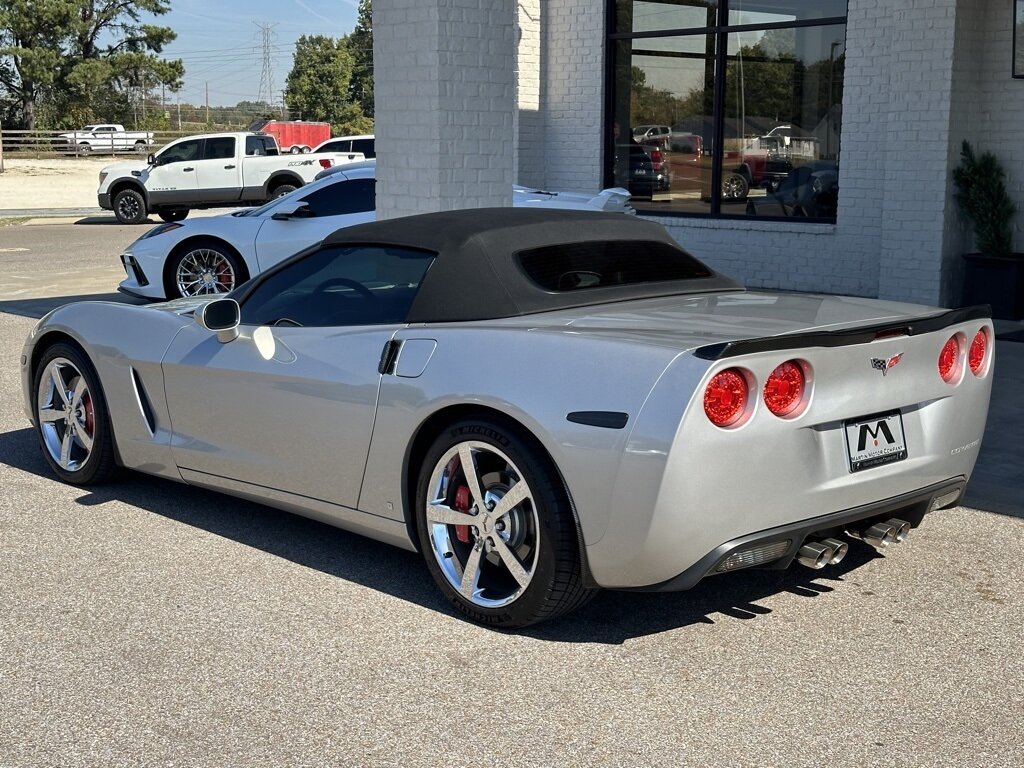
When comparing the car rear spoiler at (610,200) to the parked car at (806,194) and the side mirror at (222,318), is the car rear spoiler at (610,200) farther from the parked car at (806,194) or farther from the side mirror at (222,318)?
the side mirror at (222,318)

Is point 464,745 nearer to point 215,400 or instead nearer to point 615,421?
point 615,421

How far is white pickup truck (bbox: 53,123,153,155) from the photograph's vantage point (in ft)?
169

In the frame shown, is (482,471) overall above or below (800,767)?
above

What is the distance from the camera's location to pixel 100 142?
53.5m

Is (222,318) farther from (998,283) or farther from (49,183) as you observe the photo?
(49,183)

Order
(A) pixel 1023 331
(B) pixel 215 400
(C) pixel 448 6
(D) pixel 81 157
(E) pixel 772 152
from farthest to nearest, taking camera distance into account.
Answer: (D) pixel 81 157, (E) pixel 772 152, (A) pixel 1023 331, (C) pixel 448 6, (B) pixel 215 400

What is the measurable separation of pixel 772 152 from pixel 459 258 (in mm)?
9826

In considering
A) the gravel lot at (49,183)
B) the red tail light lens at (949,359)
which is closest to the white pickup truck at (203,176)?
the gravel lot at (49,183)

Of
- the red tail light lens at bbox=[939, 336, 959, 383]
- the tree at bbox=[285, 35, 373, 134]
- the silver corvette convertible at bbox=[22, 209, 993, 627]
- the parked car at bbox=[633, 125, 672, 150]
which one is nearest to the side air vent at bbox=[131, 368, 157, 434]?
the silver corvette convertible at bbox=[22, 209, 993, 627]

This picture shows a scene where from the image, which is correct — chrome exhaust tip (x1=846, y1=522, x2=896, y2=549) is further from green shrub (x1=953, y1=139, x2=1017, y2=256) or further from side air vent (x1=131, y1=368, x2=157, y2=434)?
green shrub (x1=953, y1=139, x2=1017, y2=256)

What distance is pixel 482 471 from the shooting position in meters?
4.43

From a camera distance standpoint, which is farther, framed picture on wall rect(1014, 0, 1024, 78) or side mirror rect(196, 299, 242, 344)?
framed picture on wall rect(1014, 0, 1024, 78)

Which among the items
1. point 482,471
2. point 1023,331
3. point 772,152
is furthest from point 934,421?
point 772,152

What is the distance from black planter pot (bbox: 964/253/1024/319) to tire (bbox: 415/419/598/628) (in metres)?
8.56
